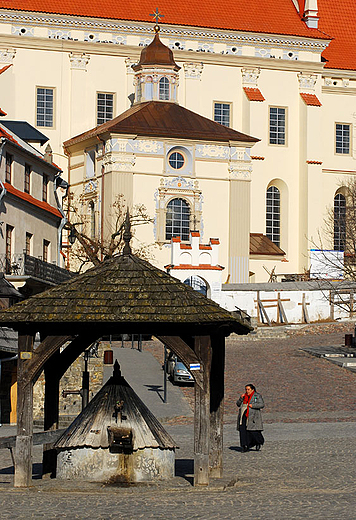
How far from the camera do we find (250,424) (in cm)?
1916

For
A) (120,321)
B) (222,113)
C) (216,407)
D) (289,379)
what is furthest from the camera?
(222,113)

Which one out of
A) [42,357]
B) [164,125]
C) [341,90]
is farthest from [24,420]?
[341,90]

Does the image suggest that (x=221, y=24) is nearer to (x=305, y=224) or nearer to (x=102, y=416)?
(x=305, y=224)

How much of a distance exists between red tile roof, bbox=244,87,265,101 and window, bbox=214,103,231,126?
50.7 inches

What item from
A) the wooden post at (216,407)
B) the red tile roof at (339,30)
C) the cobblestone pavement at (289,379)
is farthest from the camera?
Result: the red tile roof at (339,30)

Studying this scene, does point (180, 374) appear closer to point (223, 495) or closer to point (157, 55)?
point (223, 495)

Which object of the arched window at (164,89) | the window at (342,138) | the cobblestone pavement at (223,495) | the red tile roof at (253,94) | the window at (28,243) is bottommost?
the cobblestone pavement at (223,495)

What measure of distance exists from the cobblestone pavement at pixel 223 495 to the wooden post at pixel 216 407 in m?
0.25

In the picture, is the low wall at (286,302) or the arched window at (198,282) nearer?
the low wall at (286,302)

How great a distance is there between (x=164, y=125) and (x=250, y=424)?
119 ft

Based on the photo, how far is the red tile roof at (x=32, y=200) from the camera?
3339 cm

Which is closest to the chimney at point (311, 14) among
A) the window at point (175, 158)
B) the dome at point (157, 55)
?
the dome at point (157, 55)

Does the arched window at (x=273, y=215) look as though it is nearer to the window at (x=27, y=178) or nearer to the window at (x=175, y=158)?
the window at (x=175, y=158)

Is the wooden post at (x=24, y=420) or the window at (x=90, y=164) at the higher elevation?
the window at (x=90, y=164)
